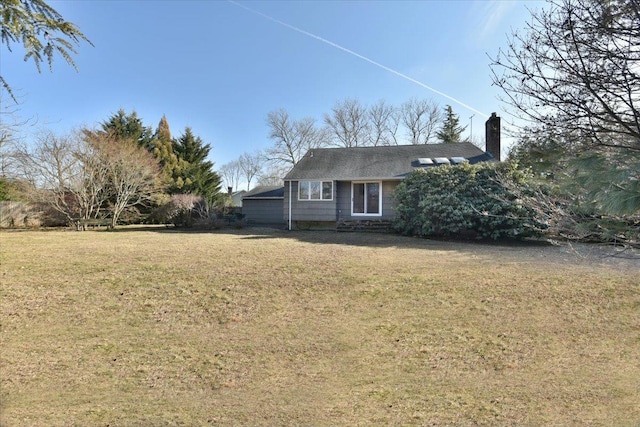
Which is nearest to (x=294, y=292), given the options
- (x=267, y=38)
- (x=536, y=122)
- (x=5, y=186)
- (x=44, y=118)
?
(x=536, y=122)

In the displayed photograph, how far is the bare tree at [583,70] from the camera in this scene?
2504 mm

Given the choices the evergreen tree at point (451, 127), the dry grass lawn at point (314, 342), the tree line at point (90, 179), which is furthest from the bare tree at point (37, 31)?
the evergreen tree at point (451, 127)

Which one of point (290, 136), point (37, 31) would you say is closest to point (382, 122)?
point (290, 136)

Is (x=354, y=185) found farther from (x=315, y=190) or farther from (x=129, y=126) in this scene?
(x=129, y=126)

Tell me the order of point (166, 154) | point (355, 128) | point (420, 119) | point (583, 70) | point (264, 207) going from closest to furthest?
point (583, 70) → point (264, 207) → point (166, 154) → point (420, 119) → point (355, 128)

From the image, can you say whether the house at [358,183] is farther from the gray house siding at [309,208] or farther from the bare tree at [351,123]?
the bare tree at [351,123]

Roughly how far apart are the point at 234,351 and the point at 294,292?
7.20 feet

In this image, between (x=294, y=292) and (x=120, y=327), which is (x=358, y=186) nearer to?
(x=294, y=292)

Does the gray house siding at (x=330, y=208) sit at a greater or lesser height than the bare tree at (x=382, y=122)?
lesser

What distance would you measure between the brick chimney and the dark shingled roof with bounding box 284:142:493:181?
1.95 feet

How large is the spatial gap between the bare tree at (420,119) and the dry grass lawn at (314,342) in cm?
3244

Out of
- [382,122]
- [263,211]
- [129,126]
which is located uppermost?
[382,122]

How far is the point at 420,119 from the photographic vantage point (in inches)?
1563

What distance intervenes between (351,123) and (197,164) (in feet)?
66.0
